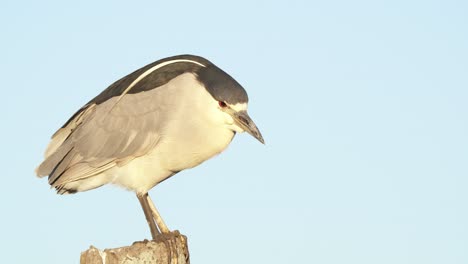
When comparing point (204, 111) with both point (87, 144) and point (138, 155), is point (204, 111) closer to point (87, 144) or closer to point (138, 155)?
point (138, 155)

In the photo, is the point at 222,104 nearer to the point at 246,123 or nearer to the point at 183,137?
the point at 246,123

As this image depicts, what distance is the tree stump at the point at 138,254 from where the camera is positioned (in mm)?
6773

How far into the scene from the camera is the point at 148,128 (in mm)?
9531

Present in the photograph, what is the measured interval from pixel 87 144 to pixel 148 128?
3.17 ft

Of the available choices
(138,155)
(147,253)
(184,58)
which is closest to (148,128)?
(138,155)

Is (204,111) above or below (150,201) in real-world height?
above

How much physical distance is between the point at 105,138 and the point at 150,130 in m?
0.79

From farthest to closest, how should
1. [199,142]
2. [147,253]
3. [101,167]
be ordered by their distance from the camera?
[101,167] → [199,142] → [147,253]

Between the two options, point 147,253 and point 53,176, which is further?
point 53,176

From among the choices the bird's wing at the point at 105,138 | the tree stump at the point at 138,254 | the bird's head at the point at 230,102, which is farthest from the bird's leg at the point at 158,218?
the tree stump at the point at 138,254

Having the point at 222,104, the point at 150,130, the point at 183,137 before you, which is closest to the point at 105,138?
the point at 150,130

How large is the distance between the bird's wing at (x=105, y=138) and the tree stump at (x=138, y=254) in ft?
7.23

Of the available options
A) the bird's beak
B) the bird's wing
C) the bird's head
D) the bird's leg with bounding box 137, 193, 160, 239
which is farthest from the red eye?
the bird's leg with bounding box 137, 193, 160, 239

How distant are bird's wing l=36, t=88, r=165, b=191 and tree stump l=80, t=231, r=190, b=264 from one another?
2.20m
